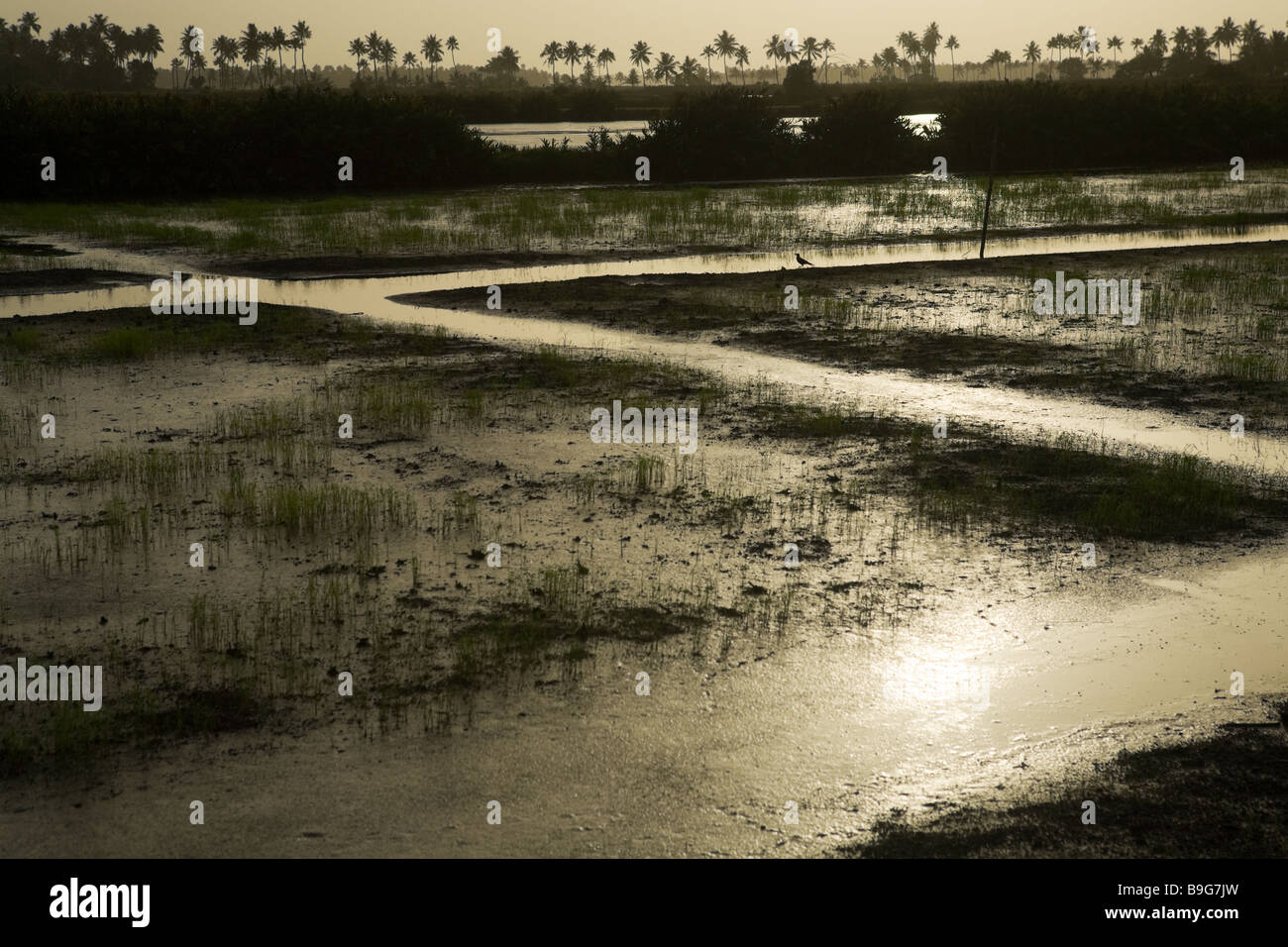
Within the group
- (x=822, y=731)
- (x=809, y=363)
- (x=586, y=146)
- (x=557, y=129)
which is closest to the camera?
(x=822, y=731)

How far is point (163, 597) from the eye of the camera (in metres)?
7.99

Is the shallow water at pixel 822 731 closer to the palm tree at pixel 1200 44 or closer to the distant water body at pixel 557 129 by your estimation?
the distant water body at pixel 557 129

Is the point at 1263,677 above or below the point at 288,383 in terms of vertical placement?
below

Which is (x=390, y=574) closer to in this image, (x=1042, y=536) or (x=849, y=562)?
(x=849, y=562)

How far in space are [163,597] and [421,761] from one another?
9.48 feet

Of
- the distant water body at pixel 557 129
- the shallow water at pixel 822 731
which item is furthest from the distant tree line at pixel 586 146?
the shallow water at pixel 822 731

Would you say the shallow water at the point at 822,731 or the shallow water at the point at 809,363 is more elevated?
the shallow water at the point at 809,363

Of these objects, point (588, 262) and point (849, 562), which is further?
point (588, 262)

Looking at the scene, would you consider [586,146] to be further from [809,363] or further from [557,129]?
[809,363]

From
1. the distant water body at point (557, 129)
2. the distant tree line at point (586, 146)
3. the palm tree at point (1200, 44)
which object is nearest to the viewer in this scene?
the distant tree line at point (586, 146)

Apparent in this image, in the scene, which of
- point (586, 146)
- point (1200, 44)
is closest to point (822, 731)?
point (586, 146)

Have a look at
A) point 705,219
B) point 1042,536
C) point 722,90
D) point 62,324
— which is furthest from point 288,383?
point 722,90

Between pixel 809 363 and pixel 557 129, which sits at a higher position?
pixel 557 129

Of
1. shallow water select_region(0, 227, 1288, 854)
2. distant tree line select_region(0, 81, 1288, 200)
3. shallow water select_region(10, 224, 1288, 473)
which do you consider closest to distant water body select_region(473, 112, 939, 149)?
distant tree line select_region(0, 81, 1288, 200)
